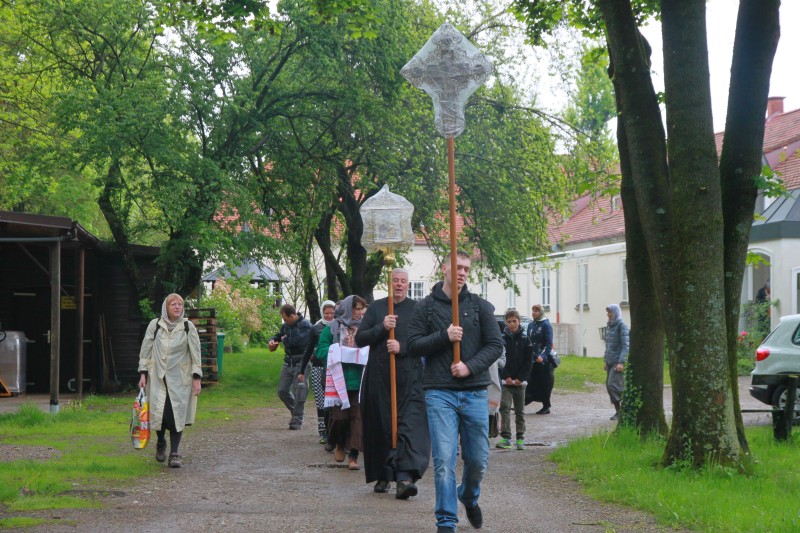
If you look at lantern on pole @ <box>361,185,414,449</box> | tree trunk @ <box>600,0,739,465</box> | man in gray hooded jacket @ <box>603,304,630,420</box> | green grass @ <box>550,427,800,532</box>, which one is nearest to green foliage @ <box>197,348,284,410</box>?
man in gray hooded jacket @ <box>603,304,630,420</box>

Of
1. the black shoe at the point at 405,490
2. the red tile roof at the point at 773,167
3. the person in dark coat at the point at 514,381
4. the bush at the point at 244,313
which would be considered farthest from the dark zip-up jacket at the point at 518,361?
the bush at the point at 244,313

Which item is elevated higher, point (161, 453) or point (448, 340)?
point (448, 340)

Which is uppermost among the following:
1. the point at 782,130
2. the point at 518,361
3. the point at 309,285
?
the point at 782,130

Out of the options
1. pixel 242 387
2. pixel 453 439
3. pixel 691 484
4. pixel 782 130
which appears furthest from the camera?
pixel 782 130

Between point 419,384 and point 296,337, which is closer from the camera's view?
point 419,384

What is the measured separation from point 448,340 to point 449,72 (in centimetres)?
296

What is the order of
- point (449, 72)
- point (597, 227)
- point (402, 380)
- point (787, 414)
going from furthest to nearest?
point (597, 227) → point (787, 414) → point (402, 380) → point (449, 72)

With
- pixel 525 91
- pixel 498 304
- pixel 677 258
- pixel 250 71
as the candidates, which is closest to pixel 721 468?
pixel 677 258

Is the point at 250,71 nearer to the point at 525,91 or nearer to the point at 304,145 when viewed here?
the point at 304,145

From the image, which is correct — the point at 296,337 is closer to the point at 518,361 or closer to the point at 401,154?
the point at 518,361

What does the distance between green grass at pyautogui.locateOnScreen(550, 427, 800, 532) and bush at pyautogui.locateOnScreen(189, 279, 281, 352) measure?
2389 cm

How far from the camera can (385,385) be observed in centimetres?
1050

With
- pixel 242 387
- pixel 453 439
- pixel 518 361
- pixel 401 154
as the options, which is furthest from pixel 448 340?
pixel 242 387

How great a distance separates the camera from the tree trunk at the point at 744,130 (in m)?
10.8
